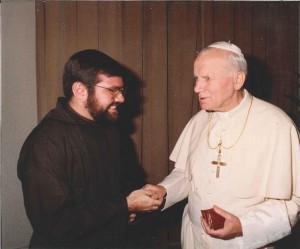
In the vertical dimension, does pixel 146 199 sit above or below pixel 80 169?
below

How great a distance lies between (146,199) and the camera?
235cm

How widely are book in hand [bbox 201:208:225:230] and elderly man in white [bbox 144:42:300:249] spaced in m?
0.02

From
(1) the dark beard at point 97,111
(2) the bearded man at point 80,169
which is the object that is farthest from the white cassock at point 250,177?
(1) the dark beard at point 97,111

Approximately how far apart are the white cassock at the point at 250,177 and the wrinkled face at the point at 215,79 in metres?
0.17

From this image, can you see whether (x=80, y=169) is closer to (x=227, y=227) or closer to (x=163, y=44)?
(x=227, y=227)

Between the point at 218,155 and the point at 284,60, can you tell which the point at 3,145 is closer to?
the point at 218,155

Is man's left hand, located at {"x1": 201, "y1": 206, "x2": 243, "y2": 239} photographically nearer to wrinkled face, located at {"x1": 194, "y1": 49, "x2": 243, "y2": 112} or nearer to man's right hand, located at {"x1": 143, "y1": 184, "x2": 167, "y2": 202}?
man's right hand, located at {"x1": 143, "y1": 184, "x2": 167, "y2": 202}

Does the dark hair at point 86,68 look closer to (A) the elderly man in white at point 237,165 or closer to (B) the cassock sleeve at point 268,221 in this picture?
(A) the elderly man in white at point 237,165

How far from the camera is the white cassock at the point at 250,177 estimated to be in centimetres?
198

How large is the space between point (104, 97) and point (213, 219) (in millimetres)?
1239

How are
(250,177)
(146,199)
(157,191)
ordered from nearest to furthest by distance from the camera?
(250,177) → (146,199) → (157,191)

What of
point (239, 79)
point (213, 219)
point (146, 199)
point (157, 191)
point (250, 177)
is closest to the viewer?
point (213, 219)

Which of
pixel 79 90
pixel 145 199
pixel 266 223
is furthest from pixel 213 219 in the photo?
pixel 79 90

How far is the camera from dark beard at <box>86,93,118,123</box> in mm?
2373
